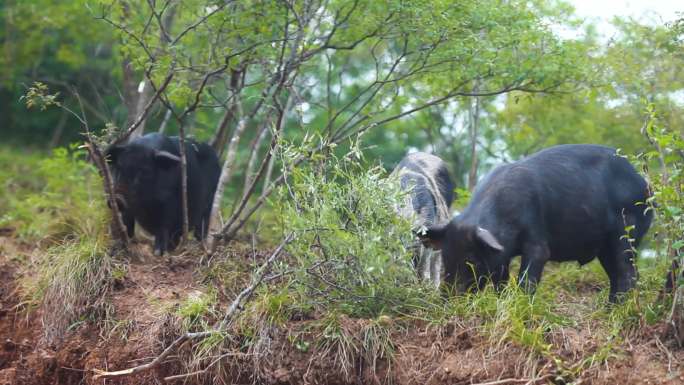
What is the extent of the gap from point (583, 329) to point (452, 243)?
133 centimetres

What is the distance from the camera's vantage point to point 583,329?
7523 mm

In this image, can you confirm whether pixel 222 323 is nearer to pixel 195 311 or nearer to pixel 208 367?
pixel 208 367

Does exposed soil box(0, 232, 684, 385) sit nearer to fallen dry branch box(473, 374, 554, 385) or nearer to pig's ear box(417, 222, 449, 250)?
fallen dry branch box(473, 374, 554, 385)

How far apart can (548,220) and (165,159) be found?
4312 millimetres

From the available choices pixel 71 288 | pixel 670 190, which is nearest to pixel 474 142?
pixel 670 190

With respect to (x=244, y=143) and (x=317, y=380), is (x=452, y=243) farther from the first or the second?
(x=244, y=143)

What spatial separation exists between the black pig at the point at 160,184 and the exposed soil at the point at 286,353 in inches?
35.3

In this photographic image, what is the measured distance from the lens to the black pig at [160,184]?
10.4 m

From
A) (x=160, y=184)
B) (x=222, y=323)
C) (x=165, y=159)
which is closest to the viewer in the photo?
(x=222, y=323)

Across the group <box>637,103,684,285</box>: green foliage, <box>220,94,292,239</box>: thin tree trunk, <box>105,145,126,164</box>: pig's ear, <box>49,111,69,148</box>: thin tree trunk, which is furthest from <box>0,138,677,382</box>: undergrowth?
<box>49,111,69,148</box>: thin tree trunk

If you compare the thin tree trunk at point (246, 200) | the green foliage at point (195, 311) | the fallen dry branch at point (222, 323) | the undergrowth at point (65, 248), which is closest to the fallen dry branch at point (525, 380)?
the fallen dry branch at point (222, 323)

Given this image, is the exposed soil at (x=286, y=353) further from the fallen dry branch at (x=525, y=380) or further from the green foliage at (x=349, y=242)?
the green foliage at (x=349, y=242)

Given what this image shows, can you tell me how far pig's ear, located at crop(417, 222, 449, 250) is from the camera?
830 cm

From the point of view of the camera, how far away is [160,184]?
419 inches
